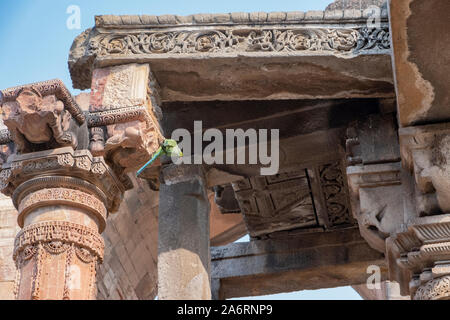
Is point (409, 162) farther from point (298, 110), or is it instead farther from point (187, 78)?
point (187, 78)

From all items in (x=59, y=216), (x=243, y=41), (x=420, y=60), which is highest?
(x=243, y=41)

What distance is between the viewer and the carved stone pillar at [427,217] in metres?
6.83

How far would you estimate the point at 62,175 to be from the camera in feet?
21.2

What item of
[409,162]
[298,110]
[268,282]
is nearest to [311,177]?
[268,282]

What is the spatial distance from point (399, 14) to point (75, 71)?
9.14 ft

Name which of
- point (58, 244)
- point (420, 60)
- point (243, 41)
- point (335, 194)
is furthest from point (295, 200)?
point (58, 244)

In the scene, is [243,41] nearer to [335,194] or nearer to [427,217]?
[427,217]

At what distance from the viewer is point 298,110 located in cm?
825

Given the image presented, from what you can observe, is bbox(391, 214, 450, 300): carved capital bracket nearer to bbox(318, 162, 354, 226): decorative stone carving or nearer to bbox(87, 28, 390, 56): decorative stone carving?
bbox(87, 28, 390, 56): decorative stone carving

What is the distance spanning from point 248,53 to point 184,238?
5.72 feet

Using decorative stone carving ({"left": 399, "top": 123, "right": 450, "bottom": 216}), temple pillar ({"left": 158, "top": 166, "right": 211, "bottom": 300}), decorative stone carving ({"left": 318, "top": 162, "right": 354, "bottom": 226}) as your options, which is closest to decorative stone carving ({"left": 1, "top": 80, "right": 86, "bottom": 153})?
temple pillar ({"left": 158, "top": 166, "right": 211, "bottom": 300})

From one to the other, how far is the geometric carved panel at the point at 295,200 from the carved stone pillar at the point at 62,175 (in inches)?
132

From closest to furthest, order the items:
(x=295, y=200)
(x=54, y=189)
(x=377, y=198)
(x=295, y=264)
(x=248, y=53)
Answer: (x=54, y=189)
(x=248, y=53)
(x=377, y=198)
(x=295, y=264)
(x=295, y=200)
